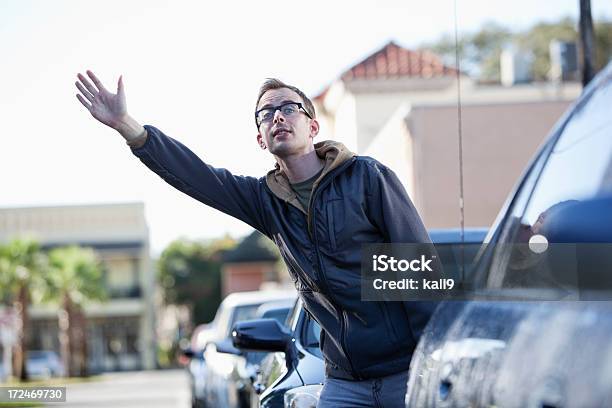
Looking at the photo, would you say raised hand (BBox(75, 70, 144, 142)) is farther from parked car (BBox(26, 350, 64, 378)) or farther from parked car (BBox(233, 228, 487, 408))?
parked car (BBox(26, 350, 64, 378))

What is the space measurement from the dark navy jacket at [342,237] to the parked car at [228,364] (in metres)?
3.83

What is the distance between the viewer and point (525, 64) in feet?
128

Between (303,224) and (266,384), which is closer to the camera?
(303,224)

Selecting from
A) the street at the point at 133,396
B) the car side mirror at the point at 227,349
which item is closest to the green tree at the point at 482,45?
the street at the point at 133,396

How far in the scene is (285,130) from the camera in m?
3.95

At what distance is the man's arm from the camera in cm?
390

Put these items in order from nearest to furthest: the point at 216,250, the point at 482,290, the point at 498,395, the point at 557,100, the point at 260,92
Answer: the point at 498,395 → the point at 482,290 → the point at 260,92 → the point at 557,100 → the point at 216,250

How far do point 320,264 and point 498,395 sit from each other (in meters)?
1.70

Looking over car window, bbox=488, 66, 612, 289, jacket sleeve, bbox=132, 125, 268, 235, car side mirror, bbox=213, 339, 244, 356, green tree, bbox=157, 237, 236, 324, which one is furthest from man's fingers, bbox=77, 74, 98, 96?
green tree, bbox=157, 237, 236, 324

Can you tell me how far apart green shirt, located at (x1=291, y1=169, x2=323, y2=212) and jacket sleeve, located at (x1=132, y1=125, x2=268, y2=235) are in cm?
12

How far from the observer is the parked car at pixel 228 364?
8328 millimetres

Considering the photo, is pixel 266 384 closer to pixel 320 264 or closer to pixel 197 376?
pixel 320 264

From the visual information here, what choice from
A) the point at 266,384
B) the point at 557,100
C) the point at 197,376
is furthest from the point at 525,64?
the point at 266,384

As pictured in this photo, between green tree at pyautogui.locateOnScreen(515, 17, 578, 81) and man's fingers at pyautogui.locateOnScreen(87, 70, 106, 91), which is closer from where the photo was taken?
man's fingers at pyautogui.locateOnScreen(87, 70, 106, 91)
